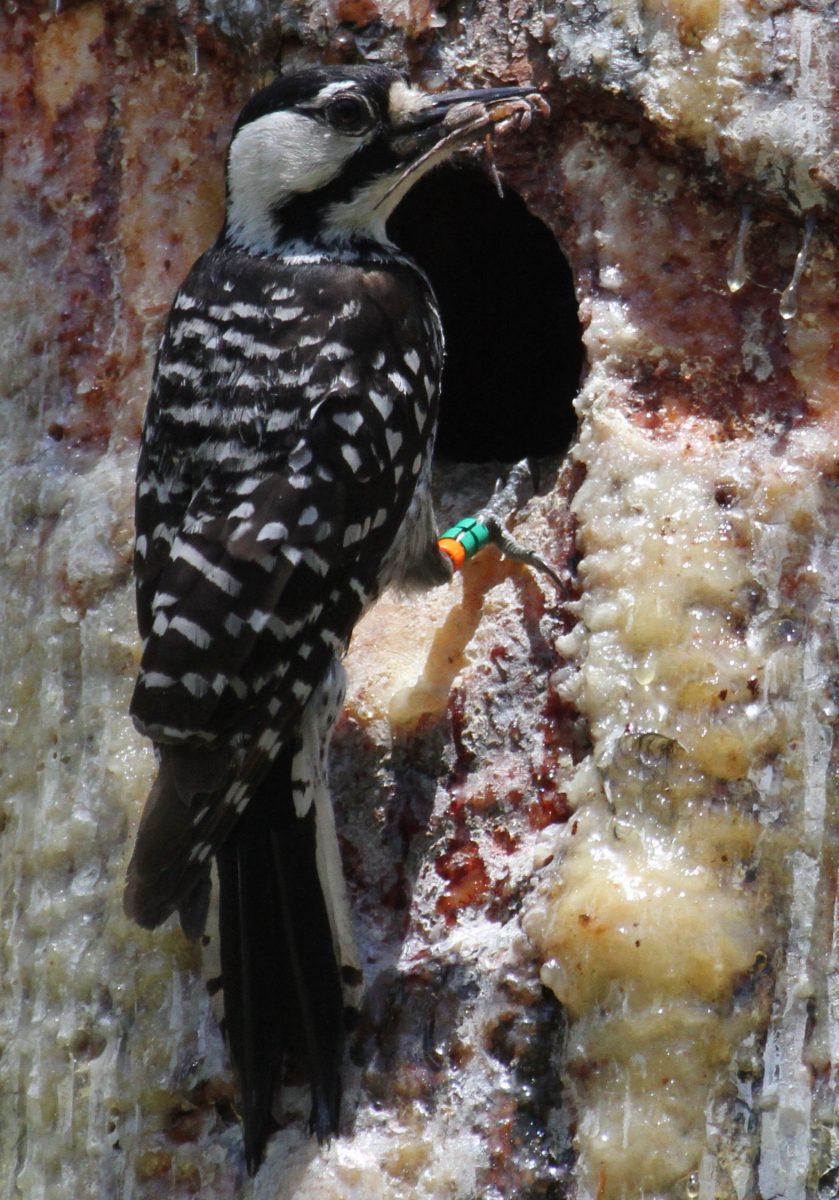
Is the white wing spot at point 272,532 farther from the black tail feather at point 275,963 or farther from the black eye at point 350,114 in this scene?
the black eye at point 350,114

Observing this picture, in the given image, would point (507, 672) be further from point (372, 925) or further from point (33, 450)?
point (33, 450)

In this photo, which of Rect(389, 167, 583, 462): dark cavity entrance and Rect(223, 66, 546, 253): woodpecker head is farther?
Rect(389, 167, 583, 462): dark cavity entrance

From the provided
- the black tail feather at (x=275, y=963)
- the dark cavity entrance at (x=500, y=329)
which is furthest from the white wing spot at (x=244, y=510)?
the dark cavity entrance at (x=500, y=329)

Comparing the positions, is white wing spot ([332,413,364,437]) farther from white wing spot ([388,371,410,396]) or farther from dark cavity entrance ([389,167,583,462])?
dark cavity entrance ([389,167,583,462])

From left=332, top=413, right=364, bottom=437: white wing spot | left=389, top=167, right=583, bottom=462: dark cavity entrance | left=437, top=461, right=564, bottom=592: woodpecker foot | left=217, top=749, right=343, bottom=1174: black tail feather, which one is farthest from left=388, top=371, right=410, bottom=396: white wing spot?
left=389, top=167, right=583, bottom=462: dark cavity entrance

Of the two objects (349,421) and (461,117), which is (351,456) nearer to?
(349,421)

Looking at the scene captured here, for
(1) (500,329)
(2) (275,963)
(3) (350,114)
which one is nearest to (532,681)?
(2) (275,963)

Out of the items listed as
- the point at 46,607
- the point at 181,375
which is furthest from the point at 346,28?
the point at 46,607
